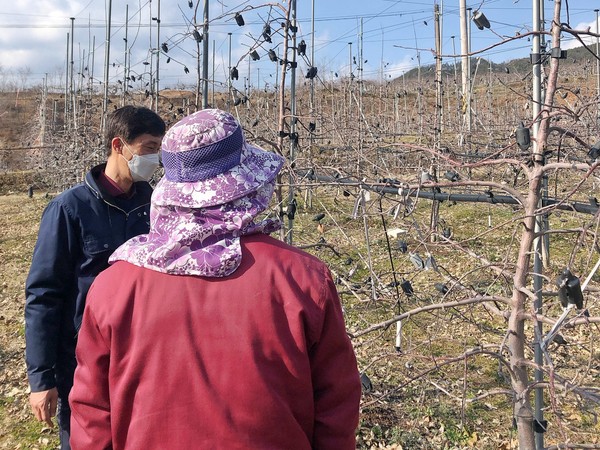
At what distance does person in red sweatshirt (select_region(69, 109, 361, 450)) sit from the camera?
3.28 ft

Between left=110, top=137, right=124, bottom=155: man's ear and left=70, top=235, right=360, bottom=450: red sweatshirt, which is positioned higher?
left=110, top=137, right=124, bottom=155: man's ear

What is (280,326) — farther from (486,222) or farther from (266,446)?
(486,222)

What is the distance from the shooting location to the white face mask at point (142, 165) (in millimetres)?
1974

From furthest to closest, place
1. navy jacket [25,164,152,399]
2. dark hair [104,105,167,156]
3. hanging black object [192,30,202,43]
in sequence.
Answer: hanging black object [192,30,202,43] → dark hair [104,105,167,156] → navy jacket [25,164,152,399]

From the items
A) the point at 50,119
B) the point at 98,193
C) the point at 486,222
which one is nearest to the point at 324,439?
the point at 98,193

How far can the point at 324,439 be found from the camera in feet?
3.61

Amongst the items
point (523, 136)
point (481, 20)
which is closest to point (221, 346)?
point (523, 136)

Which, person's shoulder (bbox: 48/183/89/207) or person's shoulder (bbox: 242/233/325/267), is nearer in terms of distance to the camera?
person's shoulder (bbox: 242/233/325/267)

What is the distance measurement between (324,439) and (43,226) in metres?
1.27

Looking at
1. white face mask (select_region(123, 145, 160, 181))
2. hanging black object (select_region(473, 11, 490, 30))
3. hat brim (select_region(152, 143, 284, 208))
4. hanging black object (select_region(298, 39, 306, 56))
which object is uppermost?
hanging black object (select_region(298, 39, 306, 56))

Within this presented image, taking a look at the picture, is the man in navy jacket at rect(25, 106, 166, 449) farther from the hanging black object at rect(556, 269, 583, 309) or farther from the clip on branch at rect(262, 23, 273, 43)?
the clip on branch at rect(262, 23, 273, 43)

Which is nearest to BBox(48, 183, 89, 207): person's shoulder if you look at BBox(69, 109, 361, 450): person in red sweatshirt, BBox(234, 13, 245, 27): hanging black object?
BBox(69, 109, 361, 450): person in red sweatshirt

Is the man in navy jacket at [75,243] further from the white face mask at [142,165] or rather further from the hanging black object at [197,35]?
the hanging black object at [197,35]

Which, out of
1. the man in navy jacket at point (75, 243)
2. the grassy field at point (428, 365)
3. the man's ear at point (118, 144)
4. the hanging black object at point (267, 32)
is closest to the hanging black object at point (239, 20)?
the hanging black object at point (267, 32)
